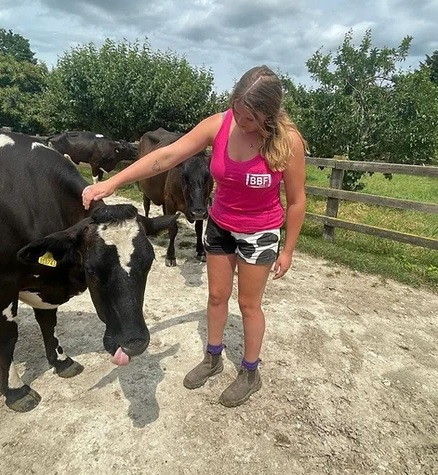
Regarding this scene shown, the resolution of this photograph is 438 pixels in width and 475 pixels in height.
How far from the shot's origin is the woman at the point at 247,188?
2.16m

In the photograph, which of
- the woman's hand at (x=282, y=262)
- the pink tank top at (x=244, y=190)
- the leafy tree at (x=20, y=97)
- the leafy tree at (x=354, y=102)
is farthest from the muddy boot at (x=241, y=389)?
the leafy tree at (x=20, y=97)

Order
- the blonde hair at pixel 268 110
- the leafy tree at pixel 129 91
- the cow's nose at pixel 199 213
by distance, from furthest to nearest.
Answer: the leafy tree at pixel 129 91
the cow's nose at pixel 199 213
the blonde hair at pixel 268 110

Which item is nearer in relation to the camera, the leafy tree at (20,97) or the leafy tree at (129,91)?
the leafy tree at (129,91)

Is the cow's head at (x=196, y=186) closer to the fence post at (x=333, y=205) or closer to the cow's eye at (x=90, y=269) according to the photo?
the fence post at (x=333, y=205)

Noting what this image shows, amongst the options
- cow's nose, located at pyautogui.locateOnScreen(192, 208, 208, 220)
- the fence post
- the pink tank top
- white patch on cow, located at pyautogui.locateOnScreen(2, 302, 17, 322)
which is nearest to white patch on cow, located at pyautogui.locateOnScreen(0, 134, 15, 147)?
white patch on cow, located at pyautogui.locateOnScreen(2, 302, 17, 322)

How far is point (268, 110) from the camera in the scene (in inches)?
82.8

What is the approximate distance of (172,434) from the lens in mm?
2594

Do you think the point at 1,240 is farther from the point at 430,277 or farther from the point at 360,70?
the point at 360,70

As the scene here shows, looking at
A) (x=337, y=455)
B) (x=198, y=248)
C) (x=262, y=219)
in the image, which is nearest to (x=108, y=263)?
(x=262, y=219)

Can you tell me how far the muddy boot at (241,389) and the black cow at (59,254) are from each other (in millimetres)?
1035

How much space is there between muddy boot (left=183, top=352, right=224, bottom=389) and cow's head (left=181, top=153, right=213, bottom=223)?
2525 mm

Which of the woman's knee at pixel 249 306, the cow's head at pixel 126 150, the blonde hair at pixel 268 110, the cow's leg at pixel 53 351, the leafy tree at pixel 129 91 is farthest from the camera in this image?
the leafy tree at pixel 129 91

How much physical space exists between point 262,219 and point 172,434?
1.54 metres

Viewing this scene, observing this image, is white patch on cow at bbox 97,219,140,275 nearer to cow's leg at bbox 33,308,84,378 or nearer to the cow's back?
the cow's back
